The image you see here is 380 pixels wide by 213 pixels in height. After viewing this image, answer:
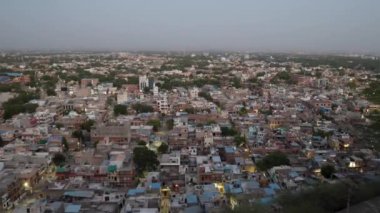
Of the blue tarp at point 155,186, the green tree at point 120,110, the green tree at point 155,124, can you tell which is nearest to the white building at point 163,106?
the green tree at point 120,110

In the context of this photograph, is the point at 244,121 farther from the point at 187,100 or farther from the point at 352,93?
the point at 352,93

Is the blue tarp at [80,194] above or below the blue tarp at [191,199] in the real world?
below

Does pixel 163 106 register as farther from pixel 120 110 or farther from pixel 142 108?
pixel 120 110

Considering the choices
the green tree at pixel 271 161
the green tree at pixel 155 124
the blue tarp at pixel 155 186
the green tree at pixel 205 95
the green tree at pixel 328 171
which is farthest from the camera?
the green tree at pixel 205 95

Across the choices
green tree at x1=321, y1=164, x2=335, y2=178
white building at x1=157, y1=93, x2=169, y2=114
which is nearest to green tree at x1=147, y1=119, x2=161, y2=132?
white building at x1=157, y1=93, x2=169, y2=114

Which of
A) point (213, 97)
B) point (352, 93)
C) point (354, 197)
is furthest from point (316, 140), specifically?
point (352, 93)

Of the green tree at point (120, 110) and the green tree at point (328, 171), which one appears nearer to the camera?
the green tree at point (328, 171)

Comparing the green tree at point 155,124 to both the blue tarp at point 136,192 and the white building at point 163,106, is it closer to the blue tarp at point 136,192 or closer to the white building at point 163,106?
the white building at point 163,106

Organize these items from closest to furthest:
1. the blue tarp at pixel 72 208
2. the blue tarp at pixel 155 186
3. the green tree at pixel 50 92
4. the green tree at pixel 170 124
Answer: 1. the blue tarp at pixel 72 208
2. the blue tarp at pixel 155 186
3. the green tree at pixel 170 124
4. the green tree at pixel 50 92
